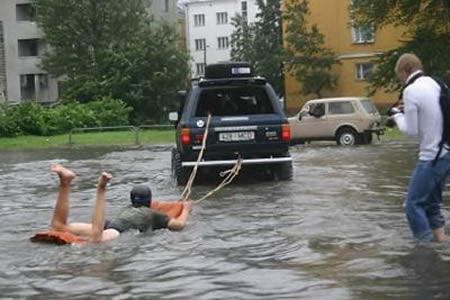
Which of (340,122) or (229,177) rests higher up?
(340,122)

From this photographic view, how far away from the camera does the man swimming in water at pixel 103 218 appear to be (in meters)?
9.08

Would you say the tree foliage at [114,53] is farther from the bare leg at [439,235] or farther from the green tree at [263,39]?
the bare leg at [439,235]

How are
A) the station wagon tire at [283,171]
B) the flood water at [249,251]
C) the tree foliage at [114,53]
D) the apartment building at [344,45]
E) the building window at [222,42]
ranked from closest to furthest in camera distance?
the flood water at [249,251], the station wagon tire at [283,171], the tree foliage at [114,53], the apartment building at [344,45], the building window at [222,42]

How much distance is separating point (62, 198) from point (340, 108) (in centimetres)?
2016

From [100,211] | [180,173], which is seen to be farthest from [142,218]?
[180,173]

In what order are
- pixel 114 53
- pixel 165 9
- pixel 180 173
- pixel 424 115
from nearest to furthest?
pixel 424 115, pixel 180 173, pixel 114 53, pixel 165 9

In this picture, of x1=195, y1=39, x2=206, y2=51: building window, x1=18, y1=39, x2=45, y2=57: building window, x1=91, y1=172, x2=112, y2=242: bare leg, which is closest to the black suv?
x1=91, y1=172, x2=112, y2=242: bare leg

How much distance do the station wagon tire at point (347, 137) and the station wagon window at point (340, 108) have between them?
0.58 m

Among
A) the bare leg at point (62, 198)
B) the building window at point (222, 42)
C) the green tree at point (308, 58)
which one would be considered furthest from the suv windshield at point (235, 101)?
the building window at point (222, 42)

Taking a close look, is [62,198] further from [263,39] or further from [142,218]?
[263,39]

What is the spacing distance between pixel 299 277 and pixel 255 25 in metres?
77.1

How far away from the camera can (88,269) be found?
7.83 meters

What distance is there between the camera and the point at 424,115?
7.88m

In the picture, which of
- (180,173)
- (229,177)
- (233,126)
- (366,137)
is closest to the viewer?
(233,126)
